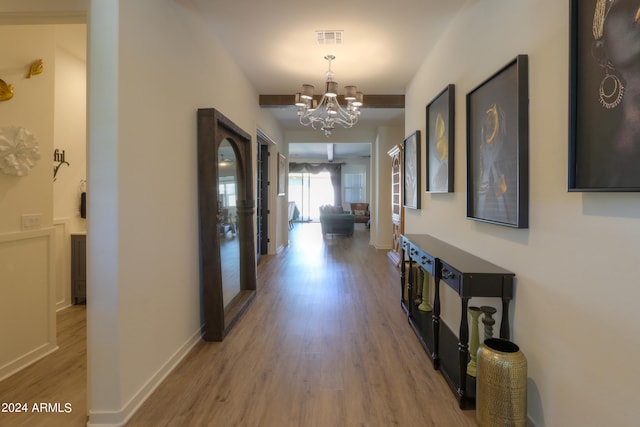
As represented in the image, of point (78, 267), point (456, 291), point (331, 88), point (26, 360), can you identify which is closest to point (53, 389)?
point (26, 360)

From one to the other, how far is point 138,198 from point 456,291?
6.53 feet

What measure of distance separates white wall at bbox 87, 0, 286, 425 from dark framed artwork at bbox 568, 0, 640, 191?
7.03 ft

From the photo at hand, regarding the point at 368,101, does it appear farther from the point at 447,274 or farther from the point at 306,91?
the point at 447,274

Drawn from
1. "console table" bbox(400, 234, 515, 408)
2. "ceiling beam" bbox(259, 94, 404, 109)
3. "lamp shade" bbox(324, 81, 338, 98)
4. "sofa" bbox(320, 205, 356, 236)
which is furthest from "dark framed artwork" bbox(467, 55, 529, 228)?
"sofa" bbox(320, 205, 356, 236)

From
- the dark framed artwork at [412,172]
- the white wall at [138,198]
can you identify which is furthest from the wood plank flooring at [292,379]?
the dark framed artwork at [412,172]

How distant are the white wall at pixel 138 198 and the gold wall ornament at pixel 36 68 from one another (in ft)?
3.63

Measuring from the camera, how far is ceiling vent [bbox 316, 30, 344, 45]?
3008 millimetres

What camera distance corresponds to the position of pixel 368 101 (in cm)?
497

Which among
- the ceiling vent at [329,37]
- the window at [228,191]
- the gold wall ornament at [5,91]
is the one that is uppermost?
the ceiling vent at [329,37]

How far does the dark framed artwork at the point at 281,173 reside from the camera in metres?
7.21

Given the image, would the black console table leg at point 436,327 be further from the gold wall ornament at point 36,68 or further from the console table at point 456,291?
the gold wall ornament at point 36,68

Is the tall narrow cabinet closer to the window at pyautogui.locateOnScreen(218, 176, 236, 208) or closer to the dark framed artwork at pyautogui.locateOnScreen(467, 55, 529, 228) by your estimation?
the window at pyautogui.locateOnScreen(218, 176, 236, 208)

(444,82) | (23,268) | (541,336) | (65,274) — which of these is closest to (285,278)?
(65,274)

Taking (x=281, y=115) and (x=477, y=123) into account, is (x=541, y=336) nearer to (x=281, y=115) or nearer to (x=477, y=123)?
(x=477, y=123)
